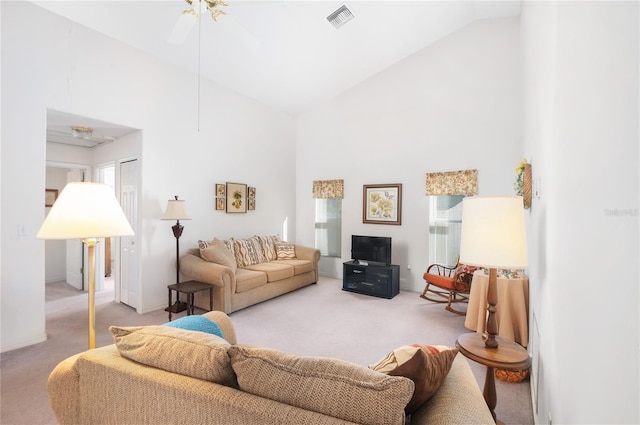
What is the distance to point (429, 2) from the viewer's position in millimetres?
3881

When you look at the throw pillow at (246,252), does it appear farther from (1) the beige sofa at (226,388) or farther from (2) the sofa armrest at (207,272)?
(1) the beige sofa at (226,388)

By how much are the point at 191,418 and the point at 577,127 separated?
63.8 inches

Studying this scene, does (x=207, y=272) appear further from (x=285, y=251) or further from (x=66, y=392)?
(x=66, y=392)

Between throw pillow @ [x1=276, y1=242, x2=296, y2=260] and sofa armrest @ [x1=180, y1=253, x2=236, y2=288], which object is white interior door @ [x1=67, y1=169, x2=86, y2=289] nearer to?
sofa armrest @ [x1=180, y1=253, x2=236, y2=288]

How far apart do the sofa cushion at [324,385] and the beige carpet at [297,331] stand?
1778mm

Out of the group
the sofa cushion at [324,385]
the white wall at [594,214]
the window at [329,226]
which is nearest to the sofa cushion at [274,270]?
the window at [329,226]

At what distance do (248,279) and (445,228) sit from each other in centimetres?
319

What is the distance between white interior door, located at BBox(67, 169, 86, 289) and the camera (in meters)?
4.98

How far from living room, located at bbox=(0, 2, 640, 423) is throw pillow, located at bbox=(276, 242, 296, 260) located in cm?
57

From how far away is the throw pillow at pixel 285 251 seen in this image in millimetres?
5320

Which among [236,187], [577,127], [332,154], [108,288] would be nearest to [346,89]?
[332,154]

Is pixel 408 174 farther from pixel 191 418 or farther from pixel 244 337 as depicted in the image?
pixel 191 418

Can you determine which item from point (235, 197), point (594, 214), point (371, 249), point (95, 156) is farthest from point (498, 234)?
point (95, 156)

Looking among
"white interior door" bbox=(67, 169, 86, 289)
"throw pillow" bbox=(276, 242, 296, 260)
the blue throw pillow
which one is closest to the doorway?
"white interior door" bbox=(67, 169, 86, 289)
